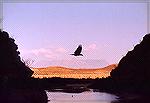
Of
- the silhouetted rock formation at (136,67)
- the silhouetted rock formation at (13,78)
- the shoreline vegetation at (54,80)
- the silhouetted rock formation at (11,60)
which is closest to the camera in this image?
the silhouetted rock formation at (13,78)

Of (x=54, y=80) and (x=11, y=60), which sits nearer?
(x=54, y=80)

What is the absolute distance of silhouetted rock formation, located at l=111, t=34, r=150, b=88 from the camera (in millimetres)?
23998

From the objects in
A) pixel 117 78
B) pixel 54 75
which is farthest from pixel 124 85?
pixel 54 75

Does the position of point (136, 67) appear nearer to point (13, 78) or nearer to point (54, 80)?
point (54, 80)

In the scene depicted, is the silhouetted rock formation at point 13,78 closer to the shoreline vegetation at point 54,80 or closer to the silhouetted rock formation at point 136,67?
the shoreline vegetation at point 54,80

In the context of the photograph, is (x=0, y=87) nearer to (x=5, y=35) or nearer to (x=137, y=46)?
(x=5, y=35)

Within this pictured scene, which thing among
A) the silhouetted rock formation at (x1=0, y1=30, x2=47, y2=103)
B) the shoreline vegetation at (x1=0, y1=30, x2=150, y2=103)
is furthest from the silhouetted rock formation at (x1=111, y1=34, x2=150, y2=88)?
the silhouetted rock formation at (x1=0, y1=30, x2=47, y2=103)

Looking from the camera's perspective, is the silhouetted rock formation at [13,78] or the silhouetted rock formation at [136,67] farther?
the silhouetted rock formation at [136,67]

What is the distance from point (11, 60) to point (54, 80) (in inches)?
99.5

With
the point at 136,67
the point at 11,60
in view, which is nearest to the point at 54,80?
the point at 11,60

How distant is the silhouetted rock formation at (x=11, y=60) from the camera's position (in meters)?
19.0

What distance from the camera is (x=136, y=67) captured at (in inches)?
1054

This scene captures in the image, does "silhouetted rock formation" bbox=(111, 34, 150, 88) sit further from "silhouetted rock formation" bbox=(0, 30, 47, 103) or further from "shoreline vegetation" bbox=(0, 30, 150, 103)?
"silhouetted rock formation" bbox=(0, 30, 47, 103)

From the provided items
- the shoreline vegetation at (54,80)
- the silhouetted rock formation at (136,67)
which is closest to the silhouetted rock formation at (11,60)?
the shoreline vegetation at (54,80)
